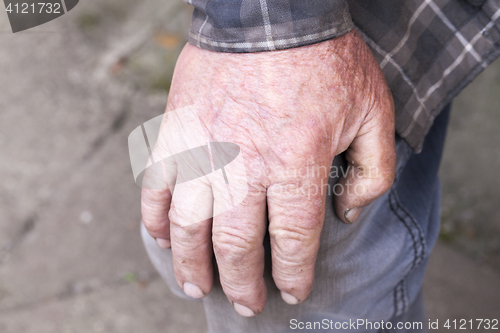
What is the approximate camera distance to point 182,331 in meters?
1.45

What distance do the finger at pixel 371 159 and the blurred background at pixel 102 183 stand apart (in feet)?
3.22

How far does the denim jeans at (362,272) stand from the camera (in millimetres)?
814

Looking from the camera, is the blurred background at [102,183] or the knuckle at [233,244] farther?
the blurred background at [102,183]

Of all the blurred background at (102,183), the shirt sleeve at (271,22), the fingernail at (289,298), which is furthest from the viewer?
the blurred background at (102,183)

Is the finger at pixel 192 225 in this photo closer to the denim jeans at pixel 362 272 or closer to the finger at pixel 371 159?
the denim jeans at pixel 362 272

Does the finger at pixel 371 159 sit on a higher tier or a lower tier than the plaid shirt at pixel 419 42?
lower

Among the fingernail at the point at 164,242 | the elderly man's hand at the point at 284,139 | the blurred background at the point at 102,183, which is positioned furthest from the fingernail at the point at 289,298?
the blurred background at the point at 102,183

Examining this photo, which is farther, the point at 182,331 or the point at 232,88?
the point at 182,331

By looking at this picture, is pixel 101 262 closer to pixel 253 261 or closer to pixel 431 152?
pixel 253 261

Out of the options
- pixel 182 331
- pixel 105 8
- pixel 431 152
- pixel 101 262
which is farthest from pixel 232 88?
pixel 105 8

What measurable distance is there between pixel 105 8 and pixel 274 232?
2.24m

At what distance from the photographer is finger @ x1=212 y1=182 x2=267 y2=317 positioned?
2.11 ft

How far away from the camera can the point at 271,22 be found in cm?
63

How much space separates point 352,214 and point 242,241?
23 cm
